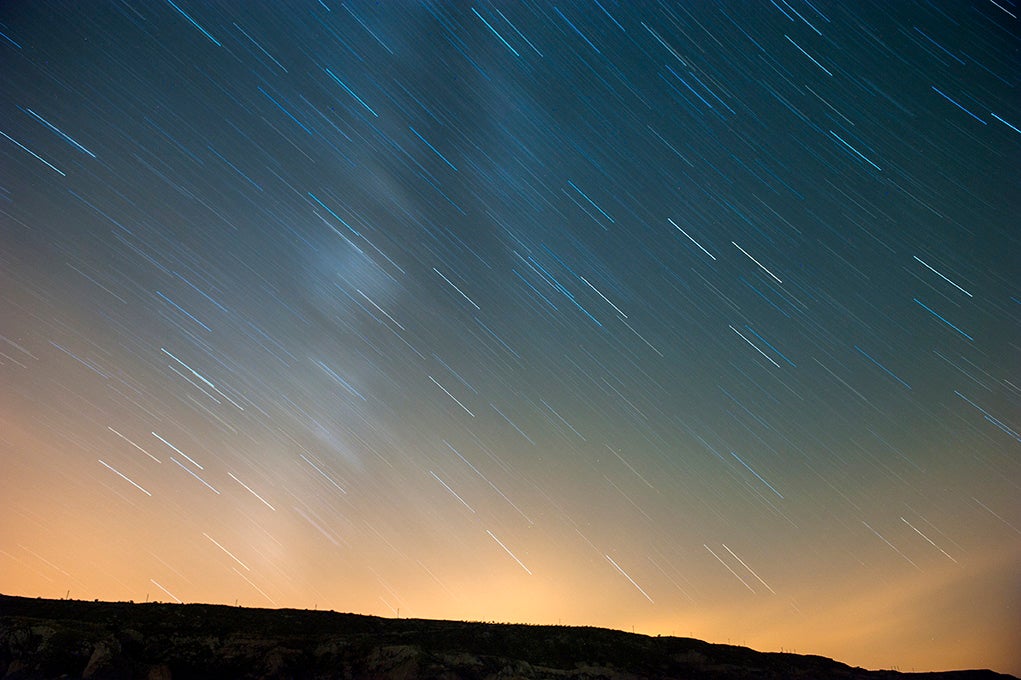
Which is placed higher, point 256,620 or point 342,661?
point 342,661

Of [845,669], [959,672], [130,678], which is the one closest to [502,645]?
[130,678]

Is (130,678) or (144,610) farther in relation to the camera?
(144,610)

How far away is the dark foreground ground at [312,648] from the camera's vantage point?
37.1 meters

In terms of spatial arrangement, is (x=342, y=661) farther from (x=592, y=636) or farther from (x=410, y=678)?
(x=592, y=636)

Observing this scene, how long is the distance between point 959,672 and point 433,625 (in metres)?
57.0

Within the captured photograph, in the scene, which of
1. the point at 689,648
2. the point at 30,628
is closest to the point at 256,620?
the point at 30,628

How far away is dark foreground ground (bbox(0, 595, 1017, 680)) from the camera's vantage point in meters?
37.1

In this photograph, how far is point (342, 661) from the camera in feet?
144

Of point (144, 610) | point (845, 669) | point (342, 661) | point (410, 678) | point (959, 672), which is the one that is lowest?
point (144, 610)

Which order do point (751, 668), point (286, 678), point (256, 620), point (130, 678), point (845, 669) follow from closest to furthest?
point (130, 678) < point (286, 678) < point (256, 620) < point (751, 668) < point (845, 669)

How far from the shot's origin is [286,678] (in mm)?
41188

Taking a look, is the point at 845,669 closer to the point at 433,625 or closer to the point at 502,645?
the point at 502,645

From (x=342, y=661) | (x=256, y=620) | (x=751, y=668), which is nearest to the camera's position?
(x=342, y=661)

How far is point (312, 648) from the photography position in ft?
147
